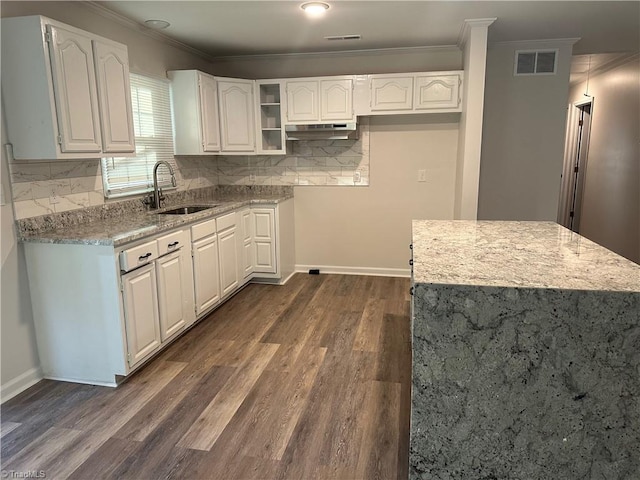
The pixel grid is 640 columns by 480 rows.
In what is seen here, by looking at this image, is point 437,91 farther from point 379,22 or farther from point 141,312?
point 141,312

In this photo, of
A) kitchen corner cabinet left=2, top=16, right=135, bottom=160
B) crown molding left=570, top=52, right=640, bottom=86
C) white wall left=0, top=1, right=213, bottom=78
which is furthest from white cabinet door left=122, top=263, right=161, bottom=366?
crown molding left=570, top=52, right=640, bottom=86

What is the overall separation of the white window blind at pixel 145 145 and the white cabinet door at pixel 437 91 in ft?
8.03

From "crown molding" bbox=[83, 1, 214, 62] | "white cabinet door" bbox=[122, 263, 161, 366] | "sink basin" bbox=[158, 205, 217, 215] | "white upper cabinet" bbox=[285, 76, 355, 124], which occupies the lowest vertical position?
"white cabinet door" bbox=[122, 263, 161, 366]

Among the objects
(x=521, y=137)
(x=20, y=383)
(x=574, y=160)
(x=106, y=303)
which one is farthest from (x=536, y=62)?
(x=20, y=383)

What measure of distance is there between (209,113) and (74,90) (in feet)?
5.94

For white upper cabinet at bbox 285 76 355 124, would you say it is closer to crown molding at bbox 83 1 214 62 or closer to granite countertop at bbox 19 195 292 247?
crown molding at bbox 83 1 214 62

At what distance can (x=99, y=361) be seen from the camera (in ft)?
8.82

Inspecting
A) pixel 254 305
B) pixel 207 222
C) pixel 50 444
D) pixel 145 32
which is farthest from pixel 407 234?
pixel 50 444

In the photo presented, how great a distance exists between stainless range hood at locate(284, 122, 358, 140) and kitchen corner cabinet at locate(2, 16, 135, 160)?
6.96ft

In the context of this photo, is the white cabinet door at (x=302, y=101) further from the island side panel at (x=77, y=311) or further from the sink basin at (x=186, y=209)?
the island side panel at (x=77, y=311)

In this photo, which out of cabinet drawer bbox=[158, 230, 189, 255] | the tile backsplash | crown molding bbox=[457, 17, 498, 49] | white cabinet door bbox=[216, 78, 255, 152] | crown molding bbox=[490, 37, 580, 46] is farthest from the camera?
the tile backsplash

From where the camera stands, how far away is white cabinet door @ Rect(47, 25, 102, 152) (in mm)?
2482

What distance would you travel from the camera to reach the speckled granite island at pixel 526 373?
147cm

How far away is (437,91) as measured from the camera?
14.0ft
